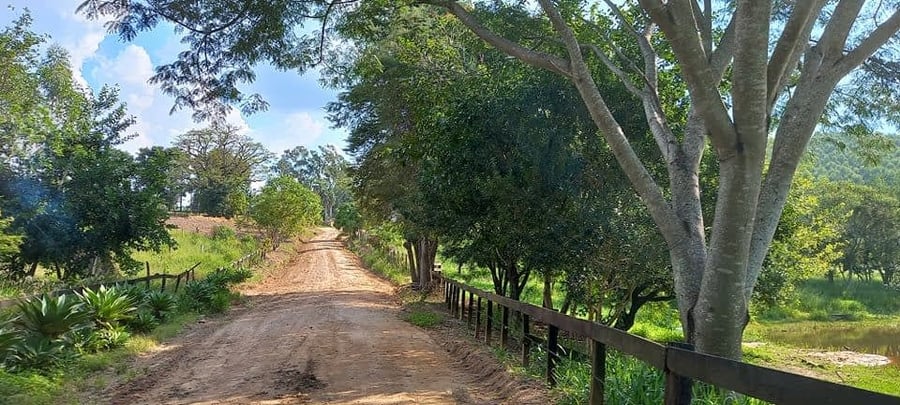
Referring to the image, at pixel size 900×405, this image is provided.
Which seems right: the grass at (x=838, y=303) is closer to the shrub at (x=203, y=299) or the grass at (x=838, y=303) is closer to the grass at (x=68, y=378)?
the shrub at (x=203, y=299)

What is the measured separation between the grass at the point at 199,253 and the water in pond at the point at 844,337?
81.7 ft

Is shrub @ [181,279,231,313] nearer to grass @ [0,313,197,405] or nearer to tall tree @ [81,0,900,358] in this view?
grass @ [0,313,197,405]

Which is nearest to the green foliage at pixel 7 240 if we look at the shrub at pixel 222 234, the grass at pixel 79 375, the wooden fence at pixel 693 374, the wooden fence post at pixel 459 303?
the grass at pixel 79 375

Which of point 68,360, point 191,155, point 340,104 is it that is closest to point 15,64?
point 340,104

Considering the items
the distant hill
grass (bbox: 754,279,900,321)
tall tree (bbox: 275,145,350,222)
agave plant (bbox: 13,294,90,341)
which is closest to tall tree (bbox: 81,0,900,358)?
agave plant (bbox: 13,294,90,341)

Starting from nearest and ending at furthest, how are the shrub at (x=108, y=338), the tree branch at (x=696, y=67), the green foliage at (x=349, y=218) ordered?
the tree branch at (x=696, y=67) < the shrub at (x=108, y=338) < the green foliage at (x=349, y=218)

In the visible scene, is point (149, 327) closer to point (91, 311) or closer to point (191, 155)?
point (91, 311)

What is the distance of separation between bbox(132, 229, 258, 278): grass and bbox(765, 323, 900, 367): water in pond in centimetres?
2492

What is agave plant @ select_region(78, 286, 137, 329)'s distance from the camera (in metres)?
10.2

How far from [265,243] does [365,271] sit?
25.1 feet

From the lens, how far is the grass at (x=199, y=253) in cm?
2709

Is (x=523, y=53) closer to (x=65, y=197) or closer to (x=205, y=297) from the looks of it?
(x=205, y=297)

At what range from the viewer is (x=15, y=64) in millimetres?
18844

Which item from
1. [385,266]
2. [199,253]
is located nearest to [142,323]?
[199,253]
